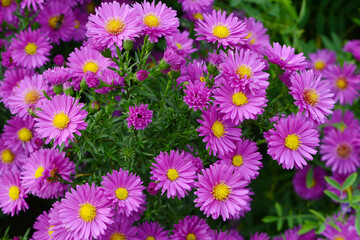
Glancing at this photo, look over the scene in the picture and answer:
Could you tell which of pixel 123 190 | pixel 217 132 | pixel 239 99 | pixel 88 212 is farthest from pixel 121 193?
pixel 239 99

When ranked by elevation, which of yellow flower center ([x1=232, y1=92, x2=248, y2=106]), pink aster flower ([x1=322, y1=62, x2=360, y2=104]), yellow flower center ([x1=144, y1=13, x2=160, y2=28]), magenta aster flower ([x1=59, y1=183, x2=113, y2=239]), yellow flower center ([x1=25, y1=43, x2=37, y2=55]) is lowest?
magenta aster flower ([x1=59, y1=183, x2=113, y2=239])

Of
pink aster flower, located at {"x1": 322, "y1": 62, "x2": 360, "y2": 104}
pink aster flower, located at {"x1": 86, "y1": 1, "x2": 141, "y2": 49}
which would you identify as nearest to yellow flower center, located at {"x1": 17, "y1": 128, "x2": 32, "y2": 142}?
pink aster flower, located at {"x1": 86, "y1": 1, "x2": 141, "y2": 49}

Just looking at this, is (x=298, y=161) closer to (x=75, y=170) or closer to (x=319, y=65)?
(x=75, y=170)

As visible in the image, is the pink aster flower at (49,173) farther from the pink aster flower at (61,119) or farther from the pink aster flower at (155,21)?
the pink aster flower at (155,21)

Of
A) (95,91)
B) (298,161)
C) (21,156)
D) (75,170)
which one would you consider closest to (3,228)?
(21,156)

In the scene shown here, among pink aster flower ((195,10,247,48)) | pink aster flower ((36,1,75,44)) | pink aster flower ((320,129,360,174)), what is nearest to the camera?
pink aster flower ((195,10,247,48))

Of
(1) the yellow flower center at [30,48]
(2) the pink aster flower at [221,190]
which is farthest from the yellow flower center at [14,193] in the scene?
(2) the pink aster flower at [221,190]

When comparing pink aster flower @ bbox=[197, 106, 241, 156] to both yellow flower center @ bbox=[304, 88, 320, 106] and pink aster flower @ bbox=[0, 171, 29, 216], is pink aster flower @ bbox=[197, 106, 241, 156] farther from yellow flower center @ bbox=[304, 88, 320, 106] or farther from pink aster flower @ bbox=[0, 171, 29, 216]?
pink aster flower @ bbox=[0, 171, 29, 216]
